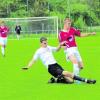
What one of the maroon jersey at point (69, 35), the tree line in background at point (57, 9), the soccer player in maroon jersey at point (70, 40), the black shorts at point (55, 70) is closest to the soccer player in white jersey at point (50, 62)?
the black shorts at point (55, 70)

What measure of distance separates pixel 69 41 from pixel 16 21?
46.7 meters

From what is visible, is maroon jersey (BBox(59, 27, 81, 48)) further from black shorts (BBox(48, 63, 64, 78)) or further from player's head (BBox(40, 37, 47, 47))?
black shorts (BBox(48, 63, 64, 78))

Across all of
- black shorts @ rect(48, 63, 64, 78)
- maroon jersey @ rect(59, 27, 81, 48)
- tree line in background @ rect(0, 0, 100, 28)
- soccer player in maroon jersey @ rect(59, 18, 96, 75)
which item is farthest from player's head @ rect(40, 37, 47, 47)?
tree line in background @ rect(0, 0, 100, 28)

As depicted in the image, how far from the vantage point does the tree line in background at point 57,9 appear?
289 ft

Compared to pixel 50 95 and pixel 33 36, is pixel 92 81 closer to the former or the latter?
pixel 50 95

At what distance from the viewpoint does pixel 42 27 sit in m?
63.2

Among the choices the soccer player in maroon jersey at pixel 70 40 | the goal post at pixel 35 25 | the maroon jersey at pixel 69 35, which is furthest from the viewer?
the goal post at pixel 35 25

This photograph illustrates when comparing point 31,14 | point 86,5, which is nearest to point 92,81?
point 31,14

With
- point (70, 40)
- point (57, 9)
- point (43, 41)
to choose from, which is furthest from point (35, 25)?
point (43, 41)

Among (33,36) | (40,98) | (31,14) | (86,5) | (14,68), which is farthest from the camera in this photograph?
(86,5)

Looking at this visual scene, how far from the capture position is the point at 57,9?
95188 millimetres

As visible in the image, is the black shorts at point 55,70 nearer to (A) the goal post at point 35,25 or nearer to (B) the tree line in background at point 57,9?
(A) the goal post at point 35,25

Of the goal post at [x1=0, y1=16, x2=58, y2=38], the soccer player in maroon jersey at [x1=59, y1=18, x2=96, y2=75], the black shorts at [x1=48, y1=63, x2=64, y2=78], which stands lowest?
the goal post at [x1=0, y1=16, x2=58, y2=38]

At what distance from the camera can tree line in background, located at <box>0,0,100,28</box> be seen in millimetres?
87994
